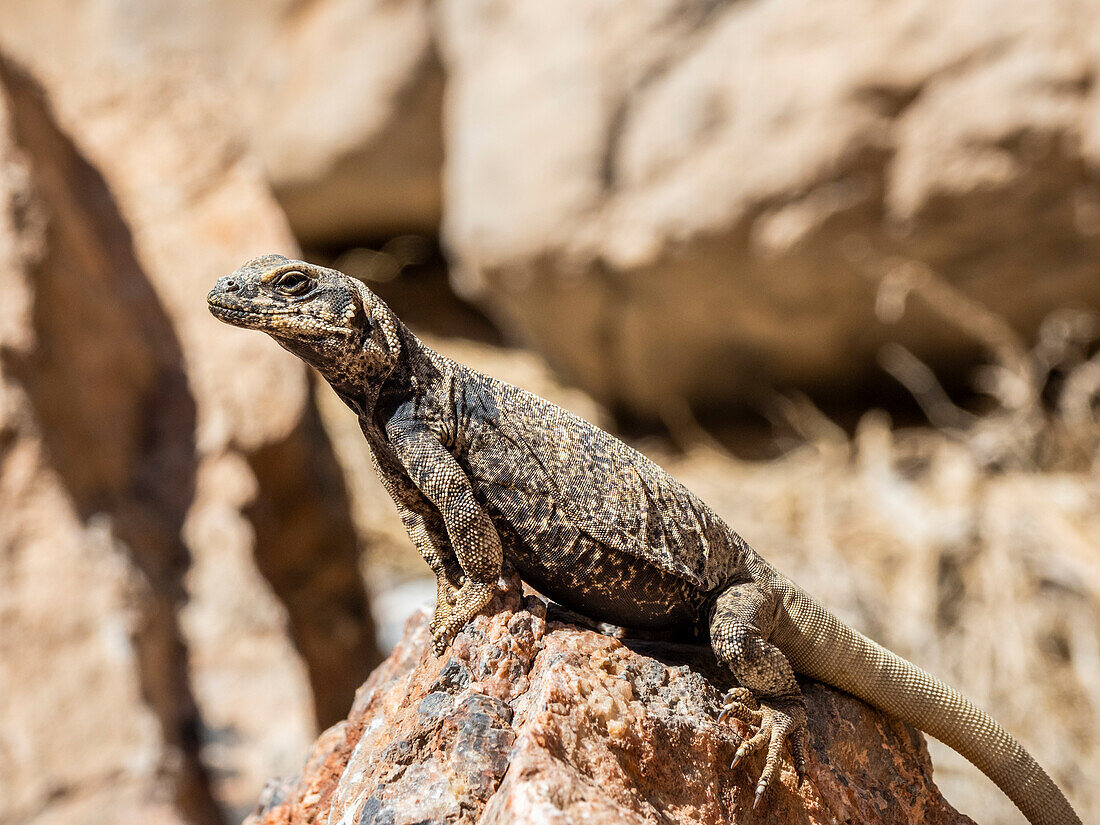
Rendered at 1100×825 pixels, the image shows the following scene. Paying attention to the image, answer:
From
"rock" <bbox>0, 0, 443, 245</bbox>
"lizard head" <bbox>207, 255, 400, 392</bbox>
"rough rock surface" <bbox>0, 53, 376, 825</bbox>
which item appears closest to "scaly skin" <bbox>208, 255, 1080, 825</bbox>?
"lizard head" <bbox>207, 255, 400, 392</bbox>

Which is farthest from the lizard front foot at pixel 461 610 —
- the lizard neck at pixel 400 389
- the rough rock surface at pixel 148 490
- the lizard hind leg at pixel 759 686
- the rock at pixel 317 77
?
the rock at pixel 317 77

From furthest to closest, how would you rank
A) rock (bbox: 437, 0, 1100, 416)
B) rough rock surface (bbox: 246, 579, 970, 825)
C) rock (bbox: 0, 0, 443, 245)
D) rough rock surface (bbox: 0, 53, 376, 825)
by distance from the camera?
rock (bbox: 0, 0, 443, 245), rock (bbox: 437, 0, 1100, 416), rough rock surface (bbox: 0, 53, 376, 825), rough rock surface (bbox: 246, 579, 970, 825)

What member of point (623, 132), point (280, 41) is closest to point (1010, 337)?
point (623, 132)

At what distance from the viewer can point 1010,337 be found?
641 centimetres

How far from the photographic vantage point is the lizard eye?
2510 millimetres

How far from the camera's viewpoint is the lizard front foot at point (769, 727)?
243cm

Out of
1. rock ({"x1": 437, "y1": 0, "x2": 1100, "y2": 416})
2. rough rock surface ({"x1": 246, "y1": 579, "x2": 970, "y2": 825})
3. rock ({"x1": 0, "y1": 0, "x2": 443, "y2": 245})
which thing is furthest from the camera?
rock ({"x1": 0, "y1": 0, "x2": 443, "y2": 245})

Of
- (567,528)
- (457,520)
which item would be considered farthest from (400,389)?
(567,528)

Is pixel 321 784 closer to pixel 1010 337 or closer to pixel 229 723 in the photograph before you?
pixel 229 723

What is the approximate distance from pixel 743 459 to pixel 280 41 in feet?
20.1

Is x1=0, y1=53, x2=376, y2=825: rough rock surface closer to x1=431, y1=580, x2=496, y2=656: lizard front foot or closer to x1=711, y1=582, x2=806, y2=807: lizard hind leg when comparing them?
x1=431, y1=580, x2=496, y2=656: lizard front foot

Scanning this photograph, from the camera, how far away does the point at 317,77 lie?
9.41 m

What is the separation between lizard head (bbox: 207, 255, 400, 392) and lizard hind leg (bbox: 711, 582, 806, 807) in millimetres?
1136

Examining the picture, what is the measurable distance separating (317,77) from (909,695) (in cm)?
845
